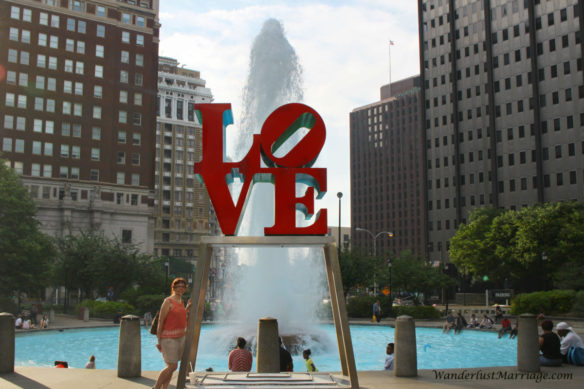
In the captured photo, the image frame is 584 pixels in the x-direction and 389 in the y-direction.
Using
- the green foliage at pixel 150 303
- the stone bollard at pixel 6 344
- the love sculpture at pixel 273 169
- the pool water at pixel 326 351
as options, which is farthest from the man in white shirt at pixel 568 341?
the green foliage at pixel 150 303

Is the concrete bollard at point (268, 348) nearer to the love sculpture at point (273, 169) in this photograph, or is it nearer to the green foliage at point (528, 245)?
the love sculpture at point (273, 169)

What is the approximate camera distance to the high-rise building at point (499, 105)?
276 ft

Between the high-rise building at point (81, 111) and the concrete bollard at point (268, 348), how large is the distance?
65834mm

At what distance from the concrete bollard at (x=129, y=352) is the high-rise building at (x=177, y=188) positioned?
125032 mm

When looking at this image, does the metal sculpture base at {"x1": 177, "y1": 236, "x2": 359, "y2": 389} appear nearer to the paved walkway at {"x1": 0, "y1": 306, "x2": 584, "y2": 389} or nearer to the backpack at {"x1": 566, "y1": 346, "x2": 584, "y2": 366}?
the paved walkway at {"x1": 0, "y1": 306, "x2": 584, "y2": 389}

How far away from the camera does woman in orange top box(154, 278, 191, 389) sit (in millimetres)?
9477

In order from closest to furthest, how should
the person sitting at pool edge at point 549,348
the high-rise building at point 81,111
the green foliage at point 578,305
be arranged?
the person sitting at pool edge at point 549,348 → the green foliage at point 578,305 → the high-rise building at point 81,111

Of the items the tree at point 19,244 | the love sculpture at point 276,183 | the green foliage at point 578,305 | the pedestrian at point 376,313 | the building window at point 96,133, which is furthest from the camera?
the building window at point 96,133

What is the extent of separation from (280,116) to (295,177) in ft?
4.62

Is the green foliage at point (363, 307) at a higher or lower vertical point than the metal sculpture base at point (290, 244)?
lower

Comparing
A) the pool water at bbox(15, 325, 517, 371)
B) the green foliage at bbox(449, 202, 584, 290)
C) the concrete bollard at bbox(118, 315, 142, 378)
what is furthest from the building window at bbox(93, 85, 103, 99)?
the concrete bollard at bbox(118, 315, 142, 378)

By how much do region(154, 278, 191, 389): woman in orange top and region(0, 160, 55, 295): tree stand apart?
36.8 meters

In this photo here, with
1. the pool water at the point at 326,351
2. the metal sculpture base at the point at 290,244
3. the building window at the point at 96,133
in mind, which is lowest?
the pool water at the point at 326,351

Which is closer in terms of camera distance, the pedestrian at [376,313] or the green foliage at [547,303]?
the pedestrian at [376,313]
